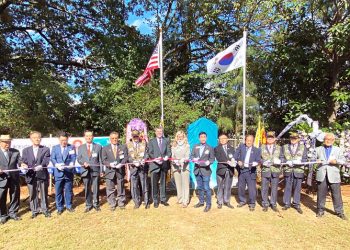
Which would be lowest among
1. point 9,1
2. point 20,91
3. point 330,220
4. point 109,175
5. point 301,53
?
point 330,220

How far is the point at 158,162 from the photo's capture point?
6.72 meters

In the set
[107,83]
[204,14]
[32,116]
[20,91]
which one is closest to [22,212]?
[32,116]

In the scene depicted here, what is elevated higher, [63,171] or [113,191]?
[63,171]

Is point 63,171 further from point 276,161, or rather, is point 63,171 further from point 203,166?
point 276,161

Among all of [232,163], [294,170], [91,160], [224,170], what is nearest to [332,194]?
[294,170]

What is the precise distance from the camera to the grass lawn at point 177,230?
4828 mm

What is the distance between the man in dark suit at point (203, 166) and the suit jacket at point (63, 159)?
8.15 feet

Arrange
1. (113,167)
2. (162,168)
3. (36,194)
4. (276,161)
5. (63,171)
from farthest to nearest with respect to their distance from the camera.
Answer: (162,168) → (113,167) → (276,161) → (63,171) → (36,194)

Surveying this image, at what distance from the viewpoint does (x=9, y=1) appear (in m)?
12.4

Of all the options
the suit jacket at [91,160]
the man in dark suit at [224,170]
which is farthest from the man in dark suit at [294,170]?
the suit jacket at [91,160]

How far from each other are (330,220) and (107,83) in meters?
9.20

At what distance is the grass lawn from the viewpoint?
4828mm

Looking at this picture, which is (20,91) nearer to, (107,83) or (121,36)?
(107,83)

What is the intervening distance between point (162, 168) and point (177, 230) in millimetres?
1690
